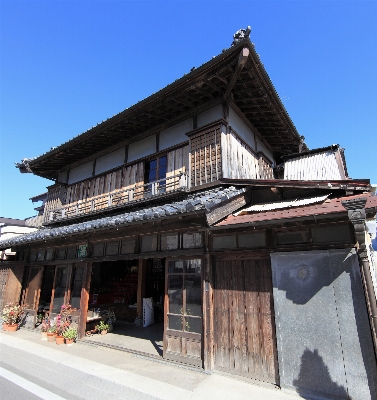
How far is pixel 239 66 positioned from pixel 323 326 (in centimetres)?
731

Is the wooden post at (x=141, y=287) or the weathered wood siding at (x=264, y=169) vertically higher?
the weathered wood siding at (x=264, y=169)

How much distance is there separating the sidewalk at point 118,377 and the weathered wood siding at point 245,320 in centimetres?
33

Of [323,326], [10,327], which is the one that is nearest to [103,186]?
[10,327]

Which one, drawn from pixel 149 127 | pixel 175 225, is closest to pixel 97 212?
pixel 149 127

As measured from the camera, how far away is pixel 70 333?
921cm

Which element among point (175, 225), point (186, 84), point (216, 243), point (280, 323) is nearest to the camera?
point (280, 323)

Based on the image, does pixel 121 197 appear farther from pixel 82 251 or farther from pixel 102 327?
pixel 102 327

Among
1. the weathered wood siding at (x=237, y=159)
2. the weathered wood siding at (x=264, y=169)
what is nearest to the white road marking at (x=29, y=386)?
the weathered wood siding at (x=237, y=159)

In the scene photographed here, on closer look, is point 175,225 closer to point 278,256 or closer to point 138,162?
point 278,256

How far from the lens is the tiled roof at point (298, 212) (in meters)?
5.05

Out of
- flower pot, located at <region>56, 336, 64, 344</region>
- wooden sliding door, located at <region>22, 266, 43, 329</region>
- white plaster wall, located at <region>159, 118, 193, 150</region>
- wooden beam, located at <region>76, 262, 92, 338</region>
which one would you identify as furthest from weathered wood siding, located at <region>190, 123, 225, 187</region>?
wooden sliding door, located at <region>22, 266, 43, 329</region>

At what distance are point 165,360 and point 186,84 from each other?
29.2 feet

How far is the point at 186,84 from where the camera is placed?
8.88 meters

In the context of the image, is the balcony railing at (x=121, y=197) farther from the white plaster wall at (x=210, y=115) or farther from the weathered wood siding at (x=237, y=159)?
the white plaster wall at (x=210, y=115)
